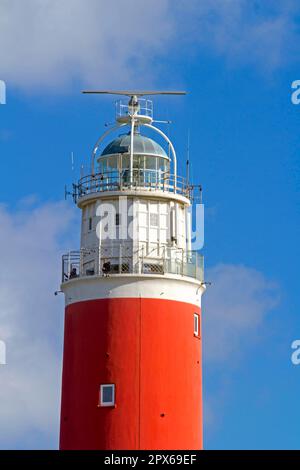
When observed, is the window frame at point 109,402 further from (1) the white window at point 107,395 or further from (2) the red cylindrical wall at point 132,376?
(2) the red cylindrical wall at point 132,376

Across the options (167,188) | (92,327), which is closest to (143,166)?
(167,188)

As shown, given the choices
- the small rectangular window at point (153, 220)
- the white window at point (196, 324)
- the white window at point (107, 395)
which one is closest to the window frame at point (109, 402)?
the white window at point (107, 395)

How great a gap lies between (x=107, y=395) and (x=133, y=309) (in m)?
3.46

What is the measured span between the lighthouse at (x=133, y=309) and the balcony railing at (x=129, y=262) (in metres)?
0.04

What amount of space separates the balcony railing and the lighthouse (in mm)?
39

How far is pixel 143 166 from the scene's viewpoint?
83.8 metres

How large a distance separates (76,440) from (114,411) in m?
1.88

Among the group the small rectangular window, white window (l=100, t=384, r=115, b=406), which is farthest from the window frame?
the small rectangular window

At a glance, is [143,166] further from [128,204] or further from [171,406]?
[171,406]

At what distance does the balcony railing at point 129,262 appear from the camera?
269 ft

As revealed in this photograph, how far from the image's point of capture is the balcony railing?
82.1 m

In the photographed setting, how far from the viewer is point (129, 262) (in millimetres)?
82125

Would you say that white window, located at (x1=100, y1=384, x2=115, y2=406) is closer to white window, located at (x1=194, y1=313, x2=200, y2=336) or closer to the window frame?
the window frame

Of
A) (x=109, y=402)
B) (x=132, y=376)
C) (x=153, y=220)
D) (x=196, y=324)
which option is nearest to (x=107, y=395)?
(x=109, y=402)
